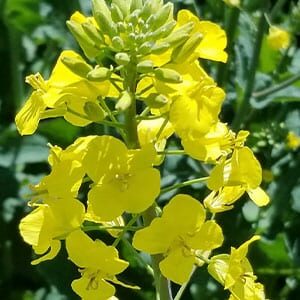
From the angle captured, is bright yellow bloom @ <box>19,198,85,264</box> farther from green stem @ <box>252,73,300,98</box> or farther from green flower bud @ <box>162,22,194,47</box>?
green stem @ <box>252,73,300,98</box>

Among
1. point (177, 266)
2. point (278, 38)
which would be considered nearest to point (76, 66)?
point (177, 266)

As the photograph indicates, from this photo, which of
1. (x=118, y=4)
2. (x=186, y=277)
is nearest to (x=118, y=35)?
(x=118, y=4)

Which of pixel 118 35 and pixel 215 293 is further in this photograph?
pixel 215 293

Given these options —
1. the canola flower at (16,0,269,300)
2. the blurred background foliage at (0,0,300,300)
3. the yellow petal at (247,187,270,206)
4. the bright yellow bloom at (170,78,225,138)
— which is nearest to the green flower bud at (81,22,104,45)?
the canola flower at (16,0,269,300)

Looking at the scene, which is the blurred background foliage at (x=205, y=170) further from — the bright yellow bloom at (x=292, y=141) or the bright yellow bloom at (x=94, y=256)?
the bright yellow bloom at (x=94, y=256)

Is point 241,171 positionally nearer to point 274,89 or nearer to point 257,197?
point 257,197

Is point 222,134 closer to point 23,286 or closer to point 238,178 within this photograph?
point 238,178

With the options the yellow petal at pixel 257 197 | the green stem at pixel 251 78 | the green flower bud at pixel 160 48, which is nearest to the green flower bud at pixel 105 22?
the green flower bud at pixel 160 48
